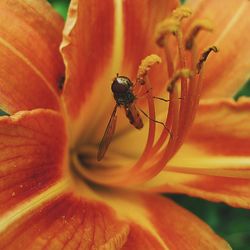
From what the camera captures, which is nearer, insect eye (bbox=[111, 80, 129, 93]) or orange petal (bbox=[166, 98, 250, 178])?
insect eye (bbox=[111, 80, 129, 93])

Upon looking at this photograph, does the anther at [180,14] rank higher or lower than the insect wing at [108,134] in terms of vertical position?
higher

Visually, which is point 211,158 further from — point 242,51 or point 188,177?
point 242,51

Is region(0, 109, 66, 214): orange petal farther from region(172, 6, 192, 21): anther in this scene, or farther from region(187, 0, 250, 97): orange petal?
region(187, 0, 250, 97): orange petal

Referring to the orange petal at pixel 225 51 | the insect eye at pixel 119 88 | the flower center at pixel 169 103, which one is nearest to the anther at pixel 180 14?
the flower center at pixel 169 103

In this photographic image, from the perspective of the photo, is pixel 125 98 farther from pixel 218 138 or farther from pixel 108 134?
pixel 218 138

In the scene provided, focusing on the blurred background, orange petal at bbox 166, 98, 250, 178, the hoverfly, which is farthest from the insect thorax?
the blurred background

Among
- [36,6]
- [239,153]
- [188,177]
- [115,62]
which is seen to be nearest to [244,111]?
[239,153]

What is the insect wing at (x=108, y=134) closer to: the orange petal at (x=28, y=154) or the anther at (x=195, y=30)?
the orange petal at (x=28, y=154)

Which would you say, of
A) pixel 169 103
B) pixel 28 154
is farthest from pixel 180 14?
pixel 28 154
